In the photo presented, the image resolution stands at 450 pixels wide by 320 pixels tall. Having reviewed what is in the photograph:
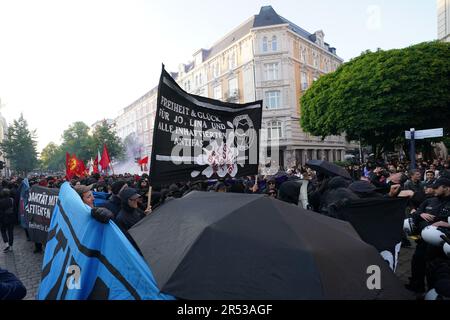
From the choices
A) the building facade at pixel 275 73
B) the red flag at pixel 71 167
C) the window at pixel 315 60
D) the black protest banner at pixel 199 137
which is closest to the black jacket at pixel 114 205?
the black protest banner at pixel 199 137

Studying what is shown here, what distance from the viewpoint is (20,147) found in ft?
162

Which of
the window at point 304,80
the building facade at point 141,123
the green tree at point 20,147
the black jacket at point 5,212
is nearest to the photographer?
the black jacket at point 5,212

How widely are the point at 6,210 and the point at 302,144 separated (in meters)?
36.1

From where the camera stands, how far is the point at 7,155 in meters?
48.3

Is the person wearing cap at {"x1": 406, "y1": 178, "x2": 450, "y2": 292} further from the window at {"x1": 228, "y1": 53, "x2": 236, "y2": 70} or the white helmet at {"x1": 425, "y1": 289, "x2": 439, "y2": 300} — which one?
the window at {"x1": 228, "y1": 53, "x2": 236, "y2": 70}

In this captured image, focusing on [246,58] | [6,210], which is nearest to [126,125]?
[246,58]

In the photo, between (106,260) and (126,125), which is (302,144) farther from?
(126,125)

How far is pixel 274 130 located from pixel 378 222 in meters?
35.2

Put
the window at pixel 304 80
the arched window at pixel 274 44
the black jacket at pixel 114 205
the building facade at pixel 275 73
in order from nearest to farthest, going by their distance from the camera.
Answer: the black jacket at pixel 114 205 → the building facade at pixel 275 73 → the arched window at pixel 274 44 → the window at pixel 304 80

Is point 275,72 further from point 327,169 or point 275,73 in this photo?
point 327,169

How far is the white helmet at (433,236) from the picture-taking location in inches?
133

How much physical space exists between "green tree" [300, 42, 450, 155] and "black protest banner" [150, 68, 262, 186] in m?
21.4

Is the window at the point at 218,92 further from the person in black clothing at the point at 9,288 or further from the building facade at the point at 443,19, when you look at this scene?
the person in black clothing at the point at 9,288

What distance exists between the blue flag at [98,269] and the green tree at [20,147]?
56.3 meters
